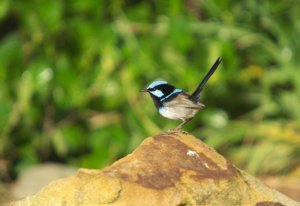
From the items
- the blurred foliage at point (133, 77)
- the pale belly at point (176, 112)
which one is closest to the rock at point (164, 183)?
the pale belly at point (176, 112)

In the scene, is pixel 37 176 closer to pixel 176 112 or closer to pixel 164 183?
pixel 176 112

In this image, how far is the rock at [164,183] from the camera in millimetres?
4711

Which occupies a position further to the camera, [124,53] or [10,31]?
[10,31]

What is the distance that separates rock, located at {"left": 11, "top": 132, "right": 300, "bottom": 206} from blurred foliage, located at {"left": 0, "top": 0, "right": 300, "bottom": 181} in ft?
14.0

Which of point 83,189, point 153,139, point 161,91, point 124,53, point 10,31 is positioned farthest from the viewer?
point 10,31

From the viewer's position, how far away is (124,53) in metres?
9.55

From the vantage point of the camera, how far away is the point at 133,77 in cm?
949

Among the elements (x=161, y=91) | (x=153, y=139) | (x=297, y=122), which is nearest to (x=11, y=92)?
(x=297, y=122)

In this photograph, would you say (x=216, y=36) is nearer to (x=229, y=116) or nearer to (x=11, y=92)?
(x=229, y=116)

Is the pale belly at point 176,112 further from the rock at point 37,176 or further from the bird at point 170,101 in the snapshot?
the rock at point 37,176

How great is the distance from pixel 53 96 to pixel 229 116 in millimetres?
1839

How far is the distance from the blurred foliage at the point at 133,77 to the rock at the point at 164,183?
4254 millimetres

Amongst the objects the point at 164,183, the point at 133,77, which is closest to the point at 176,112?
the point at 164,183

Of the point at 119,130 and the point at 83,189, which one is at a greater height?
the point at 83,189
